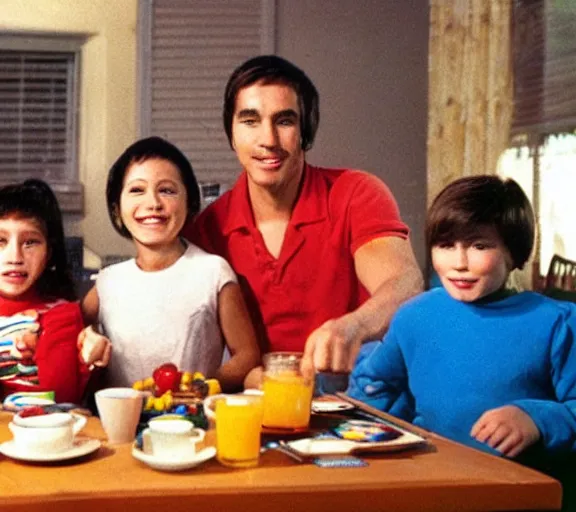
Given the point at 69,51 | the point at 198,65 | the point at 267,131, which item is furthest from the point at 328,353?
the point at 69,51

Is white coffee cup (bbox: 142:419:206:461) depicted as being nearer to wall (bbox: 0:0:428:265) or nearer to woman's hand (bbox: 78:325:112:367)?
woman's hand (bbox: 78:325:112:367)

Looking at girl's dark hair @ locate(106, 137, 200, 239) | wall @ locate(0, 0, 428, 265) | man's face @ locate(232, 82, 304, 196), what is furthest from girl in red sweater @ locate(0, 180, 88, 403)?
wall @ locate(0, 0, 428, 265)

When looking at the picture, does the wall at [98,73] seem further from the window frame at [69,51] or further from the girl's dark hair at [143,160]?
the girl's dark hair at [143,160]

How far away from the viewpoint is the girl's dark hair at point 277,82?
6.43 feet

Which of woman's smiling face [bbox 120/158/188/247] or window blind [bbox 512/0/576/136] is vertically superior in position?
window blind [bbox 512/0/576/136]

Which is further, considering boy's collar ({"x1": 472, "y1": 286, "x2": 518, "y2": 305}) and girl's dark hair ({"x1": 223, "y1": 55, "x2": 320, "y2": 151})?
girl's dark hair ({"x1": 223, "y1": 55, "x2": 320, "y2": 151})

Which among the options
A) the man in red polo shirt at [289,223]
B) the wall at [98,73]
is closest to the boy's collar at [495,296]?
the man in red polo shirt at [289,223]

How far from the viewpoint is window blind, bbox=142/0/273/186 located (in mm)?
2984

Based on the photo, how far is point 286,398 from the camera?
1.27 metres

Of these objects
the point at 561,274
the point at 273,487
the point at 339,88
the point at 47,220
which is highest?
the point at 339,88

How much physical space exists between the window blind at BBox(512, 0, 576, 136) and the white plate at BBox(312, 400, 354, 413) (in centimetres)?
144

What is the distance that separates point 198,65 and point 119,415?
2039mm

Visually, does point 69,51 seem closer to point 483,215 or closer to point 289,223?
point 289,223

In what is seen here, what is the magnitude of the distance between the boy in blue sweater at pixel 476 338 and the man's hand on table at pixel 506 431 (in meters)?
0.03
